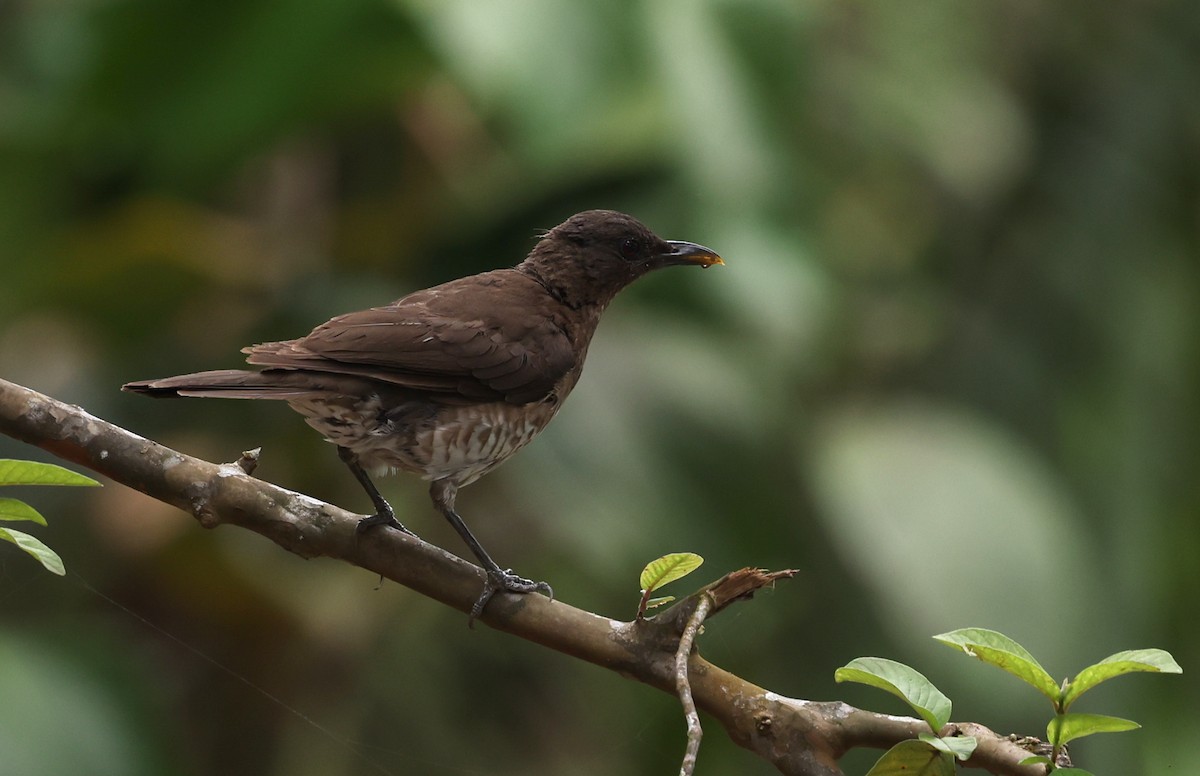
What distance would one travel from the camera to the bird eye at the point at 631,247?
379 centimetres

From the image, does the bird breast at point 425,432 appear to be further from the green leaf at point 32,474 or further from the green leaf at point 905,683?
the green leaf at point 905,683

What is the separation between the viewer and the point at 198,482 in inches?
98.8

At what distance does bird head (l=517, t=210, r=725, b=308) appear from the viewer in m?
3.77

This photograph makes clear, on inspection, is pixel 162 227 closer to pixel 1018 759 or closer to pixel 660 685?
pixel 660 685

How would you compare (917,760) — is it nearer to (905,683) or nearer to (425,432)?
(905,683)

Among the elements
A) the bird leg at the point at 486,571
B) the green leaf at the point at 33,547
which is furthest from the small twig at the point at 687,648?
the green leaf at the point at 33,547

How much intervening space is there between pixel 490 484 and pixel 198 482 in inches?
120

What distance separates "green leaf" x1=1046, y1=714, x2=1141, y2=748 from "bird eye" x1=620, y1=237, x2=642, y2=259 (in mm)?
2145

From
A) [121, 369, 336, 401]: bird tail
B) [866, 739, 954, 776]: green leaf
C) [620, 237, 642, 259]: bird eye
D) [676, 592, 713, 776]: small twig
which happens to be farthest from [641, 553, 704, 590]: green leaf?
[620, 237, 642, 259]: bird eye

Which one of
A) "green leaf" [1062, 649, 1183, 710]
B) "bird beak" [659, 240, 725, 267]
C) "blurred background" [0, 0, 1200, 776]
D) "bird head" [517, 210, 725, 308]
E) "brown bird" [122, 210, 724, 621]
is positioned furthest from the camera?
"blurred background" [0, 0, 1200, 776]

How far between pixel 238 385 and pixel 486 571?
2.12 ft

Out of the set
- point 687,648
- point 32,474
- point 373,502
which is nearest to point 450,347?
point 373,502

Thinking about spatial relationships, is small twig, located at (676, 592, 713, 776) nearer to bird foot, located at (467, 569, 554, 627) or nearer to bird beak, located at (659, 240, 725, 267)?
bird foot, located at (467, 569, 554, 627)

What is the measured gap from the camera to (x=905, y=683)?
6.12ft
